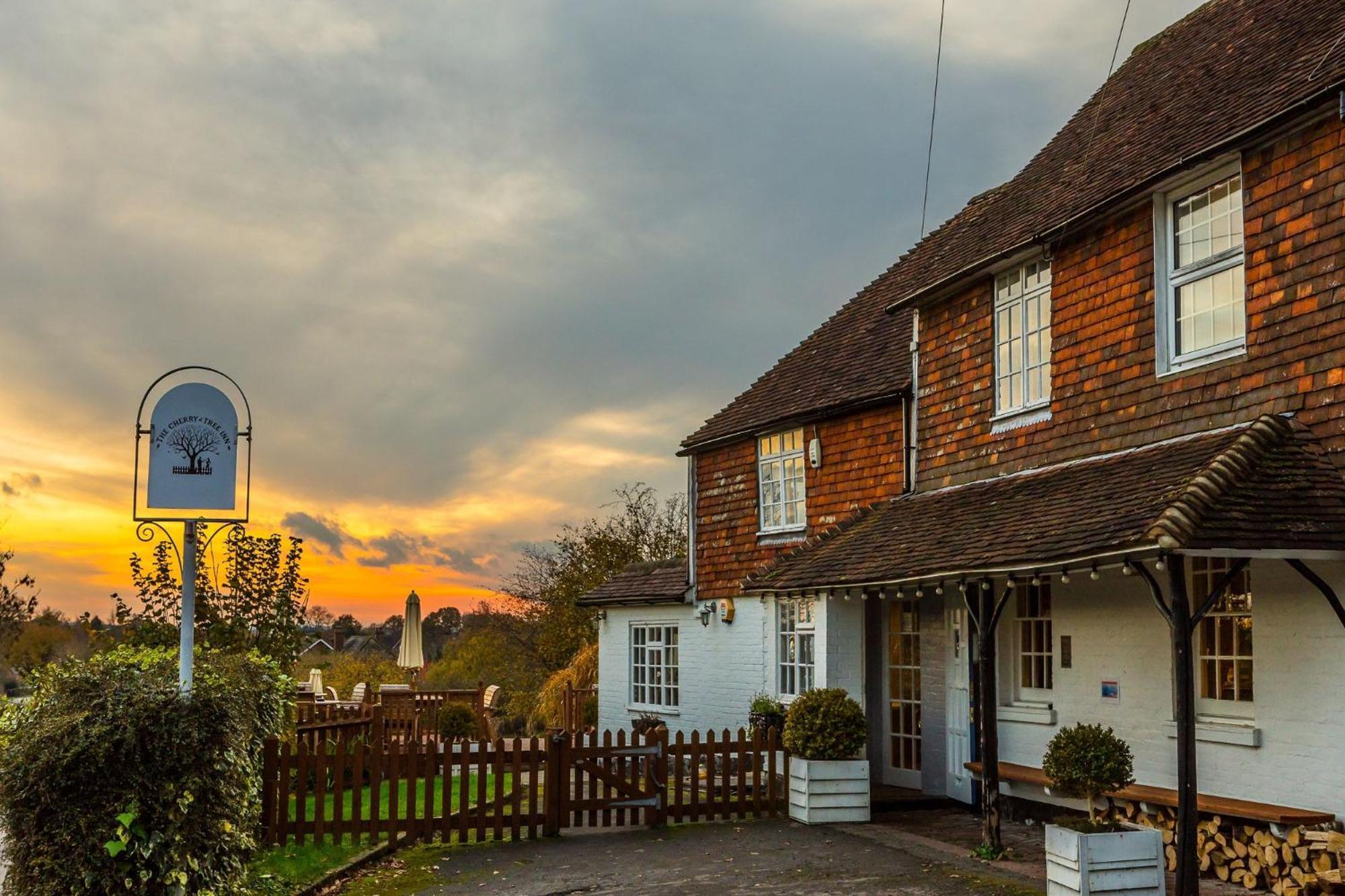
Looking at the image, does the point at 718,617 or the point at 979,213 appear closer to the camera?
the point at 979,213

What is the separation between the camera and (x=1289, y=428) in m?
9.70

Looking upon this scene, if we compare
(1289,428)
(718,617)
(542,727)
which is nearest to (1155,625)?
(1289,428)

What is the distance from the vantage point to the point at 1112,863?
29.5 ft

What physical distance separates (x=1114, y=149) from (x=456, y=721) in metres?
14.3

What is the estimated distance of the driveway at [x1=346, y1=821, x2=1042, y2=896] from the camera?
10.3 meters

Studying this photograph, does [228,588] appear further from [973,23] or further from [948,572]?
[973,23]

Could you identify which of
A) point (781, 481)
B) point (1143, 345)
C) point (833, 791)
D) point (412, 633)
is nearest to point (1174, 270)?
point (1143, 345)

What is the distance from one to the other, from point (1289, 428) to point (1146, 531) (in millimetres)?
1965

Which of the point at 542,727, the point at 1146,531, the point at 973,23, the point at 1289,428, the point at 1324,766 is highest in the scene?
the point at 973,23

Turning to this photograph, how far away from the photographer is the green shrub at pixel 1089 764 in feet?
31.2

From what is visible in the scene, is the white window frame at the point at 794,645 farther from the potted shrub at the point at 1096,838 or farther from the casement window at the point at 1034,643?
the potted shrub at the point at 1096,838

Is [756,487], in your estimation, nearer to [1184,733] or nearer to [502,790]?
[502,790]

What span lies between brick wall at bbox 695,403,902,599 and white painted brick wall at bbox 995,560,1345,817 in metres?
4.54

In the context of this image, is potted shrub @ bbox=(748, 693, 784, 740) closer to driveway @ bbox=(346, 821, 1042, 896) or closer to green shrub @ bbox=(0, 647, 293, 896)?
driveway @ bbox=(346, 821, 1042, 896)
